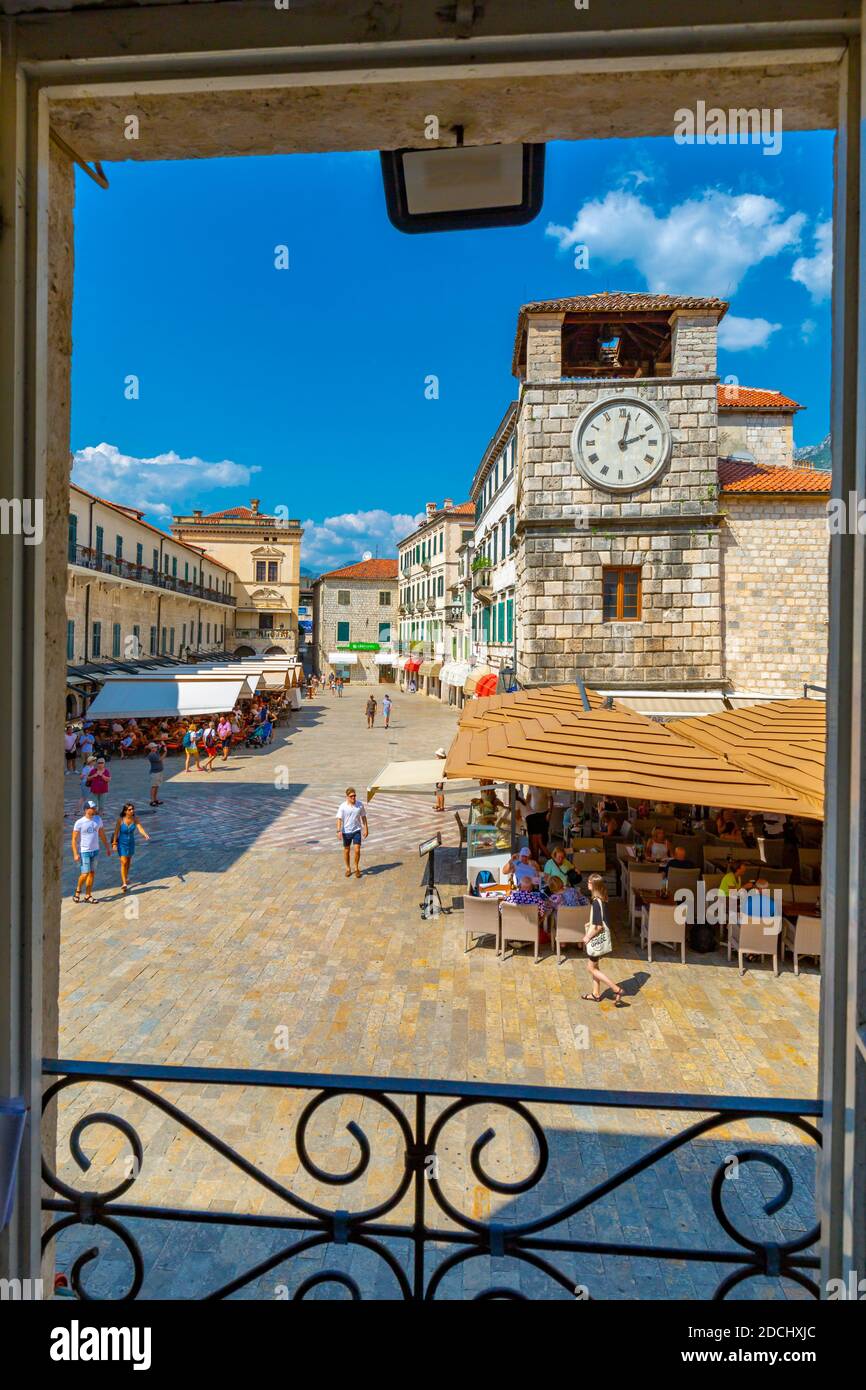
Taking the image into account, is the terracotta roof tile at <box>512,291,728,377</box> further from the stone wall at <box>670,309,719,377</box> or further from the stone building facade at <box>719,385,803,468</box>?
the stone building facade at <box>719,385,803,468</box>

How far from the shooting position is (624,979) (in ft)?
24.8

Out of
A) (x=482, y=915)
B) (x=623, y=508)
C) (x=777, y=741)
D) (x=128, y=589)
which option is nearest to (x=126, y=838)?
(x=482, y=915)

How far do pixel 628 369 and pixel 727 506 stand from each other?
556cm

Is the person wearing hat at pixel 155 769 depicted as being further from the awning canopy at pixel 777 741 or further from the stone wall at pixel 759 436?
the stone wall at pixel 759 436

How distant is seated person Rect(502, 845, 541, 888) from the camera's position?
8438mm

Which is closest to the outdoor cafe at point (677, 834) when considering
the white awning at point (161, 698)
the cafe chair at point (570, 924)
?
the cafe chair at point (570, 924)

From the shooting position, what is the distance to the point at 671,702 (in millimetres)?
18109

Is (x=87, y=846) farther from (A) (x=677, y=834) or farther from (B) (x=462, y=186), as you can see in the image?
(B) (x=462, y=186)

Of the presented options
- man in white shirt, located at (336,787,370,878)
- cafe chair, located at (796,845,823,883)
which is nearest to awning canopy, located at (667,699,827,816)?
cafe chair, located at (796,845,823,883)

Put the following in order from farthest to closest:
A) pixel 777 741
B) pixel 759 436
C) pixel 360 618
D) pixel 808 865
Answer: pixel 360 618 → pixel 759 436 → pixel 808 865 → pixel 777 741

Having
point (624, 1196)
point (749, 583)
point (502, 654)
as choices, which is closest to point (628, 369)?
point (749, 583)

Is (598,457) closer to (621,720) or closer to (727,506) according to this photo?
(727,506)

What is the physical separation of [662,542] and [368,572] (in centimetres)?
5310

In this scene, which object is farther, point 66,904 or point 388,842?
point 388,842
